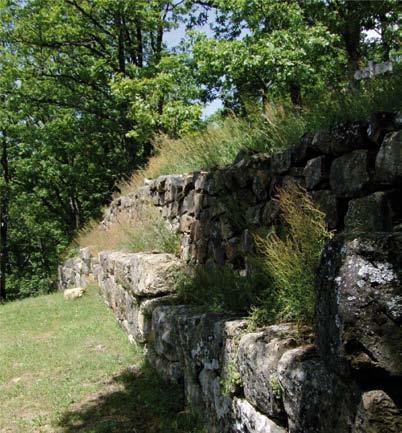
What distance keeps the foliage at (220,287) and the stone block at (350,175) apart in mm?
797

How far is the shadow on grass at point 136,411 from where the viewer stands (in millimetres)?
3922

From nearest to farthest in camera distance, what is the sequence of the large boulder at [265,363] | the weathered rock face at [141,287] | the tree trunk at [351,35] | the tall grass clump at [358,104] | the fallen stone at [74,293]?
the large boulder at [265,363], the tall grass clump at [358,104], the weathered rock face at [141,287], the fallen stone at [74,293], the tree trunk at [351,35]

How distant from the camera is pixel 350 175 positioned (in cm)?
318

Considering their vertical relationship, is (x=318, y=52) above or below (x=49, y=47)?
below

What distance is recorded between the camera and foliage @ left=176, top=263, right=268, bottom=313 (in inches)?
137

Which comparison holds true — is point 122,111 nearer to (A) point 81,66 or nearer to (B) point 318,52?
(A) point 81,66

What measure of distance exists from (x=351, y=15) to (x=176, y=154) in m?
7.39

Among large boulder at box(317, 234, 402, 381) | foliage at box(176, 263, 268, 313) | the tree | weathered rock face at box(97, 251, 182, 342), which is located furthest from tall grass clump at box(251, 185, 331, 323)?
the tree

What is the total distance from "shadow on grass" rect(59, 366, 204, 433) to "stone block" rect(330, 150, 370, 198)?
6.61ft

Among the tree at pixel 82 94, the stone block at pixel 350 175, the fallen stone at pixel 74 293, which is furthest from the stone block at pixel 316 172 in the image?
the tree at pixel 82 94

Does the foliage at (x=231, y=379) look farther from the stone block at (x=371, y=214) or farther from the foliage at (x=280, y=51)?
the foliage at (x=280, y=51)

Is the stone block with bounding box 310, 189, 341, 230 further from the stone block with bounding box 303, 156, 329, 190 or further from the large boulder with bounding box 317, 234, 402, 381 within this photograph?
the large boulder with bounding box 317, 234, 402, 381

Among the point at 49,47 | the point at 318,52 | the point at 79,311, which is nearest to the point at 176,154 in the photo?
the point at 79,311

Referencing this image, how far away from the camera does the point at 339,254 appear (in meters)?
1.79
